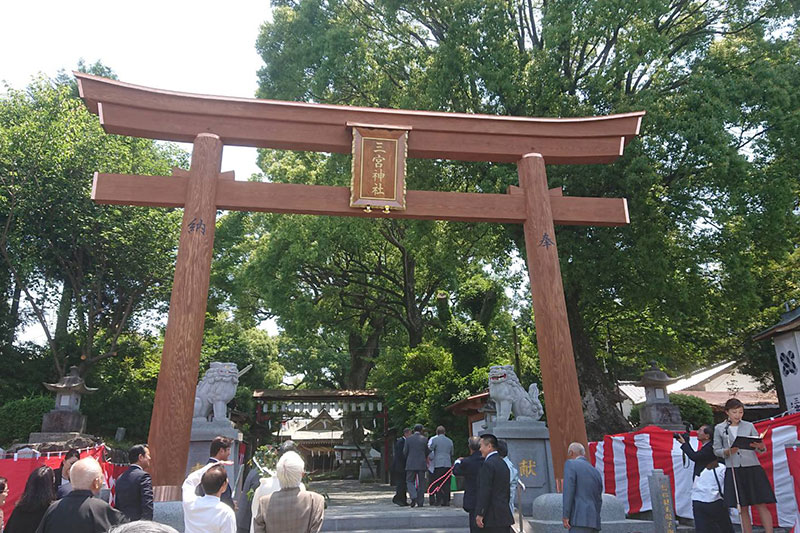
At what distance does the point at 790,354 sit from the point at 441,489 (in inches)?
303

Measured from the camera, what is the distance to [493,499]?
4.97m

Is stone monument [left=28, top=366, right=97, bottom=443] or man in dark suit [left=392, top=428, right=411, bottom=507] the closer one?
man in dark suit [left=392, top=428, right=411, bottom=507]

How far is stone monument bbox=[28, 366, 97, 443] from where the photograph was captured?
14.1m

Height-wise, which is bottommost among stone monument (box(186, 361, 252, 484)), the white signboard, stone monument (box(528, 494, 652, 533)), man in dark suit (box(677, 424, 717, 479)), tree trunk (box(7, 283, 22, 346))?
stone monument (box(528, 494, 652, 533))

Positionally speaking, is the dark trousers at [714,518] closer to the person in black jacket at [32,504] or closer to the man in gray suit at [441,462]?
the man in gray suit at [441,462]

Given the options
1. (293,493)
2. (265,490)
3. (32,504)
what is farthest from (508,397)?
(32,504)

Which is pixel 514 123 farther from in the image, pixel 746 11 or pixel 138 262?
pixel 138 262

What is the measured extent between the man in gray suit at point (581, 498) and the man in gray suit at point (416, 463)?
4.93 m

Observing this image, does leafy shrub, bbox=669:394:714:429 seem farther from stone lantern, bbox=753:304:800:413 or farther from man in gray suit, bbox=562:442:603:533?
man in gray suit, bbox=562:442:603:533

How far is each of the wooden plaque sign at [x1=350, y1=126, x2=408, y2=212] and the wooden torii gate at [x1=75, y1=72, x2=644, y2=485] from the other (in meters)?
0.16

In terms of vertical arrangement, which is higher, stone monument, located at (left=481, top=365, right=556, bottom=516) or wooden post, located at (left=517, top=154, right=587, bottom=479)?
wooden post, located at (left=517, top=154, right=587, bottom=479)

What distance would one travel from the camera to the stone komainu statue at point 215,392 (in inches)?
361

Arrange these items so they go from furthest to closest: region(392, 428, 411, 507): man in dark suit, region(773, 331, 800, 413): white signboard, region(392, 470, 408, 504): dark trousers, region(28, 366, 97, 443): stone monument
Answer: region(28, 366, 97, 443): stone monument → region(773, 331, 800, 413): white signboard → region(392, 470, 408, 504): dark trousers → region(392, 428, 411, 507): man in dark suit

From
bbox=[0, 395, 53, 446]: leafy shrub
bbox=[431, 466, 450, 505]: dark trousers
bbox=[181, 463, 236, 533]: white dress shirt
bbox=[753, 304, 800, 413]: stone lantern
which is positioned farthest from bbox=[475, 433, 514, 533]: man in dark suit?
bbox=[0, 395, 53, 446]: leafy shrub
